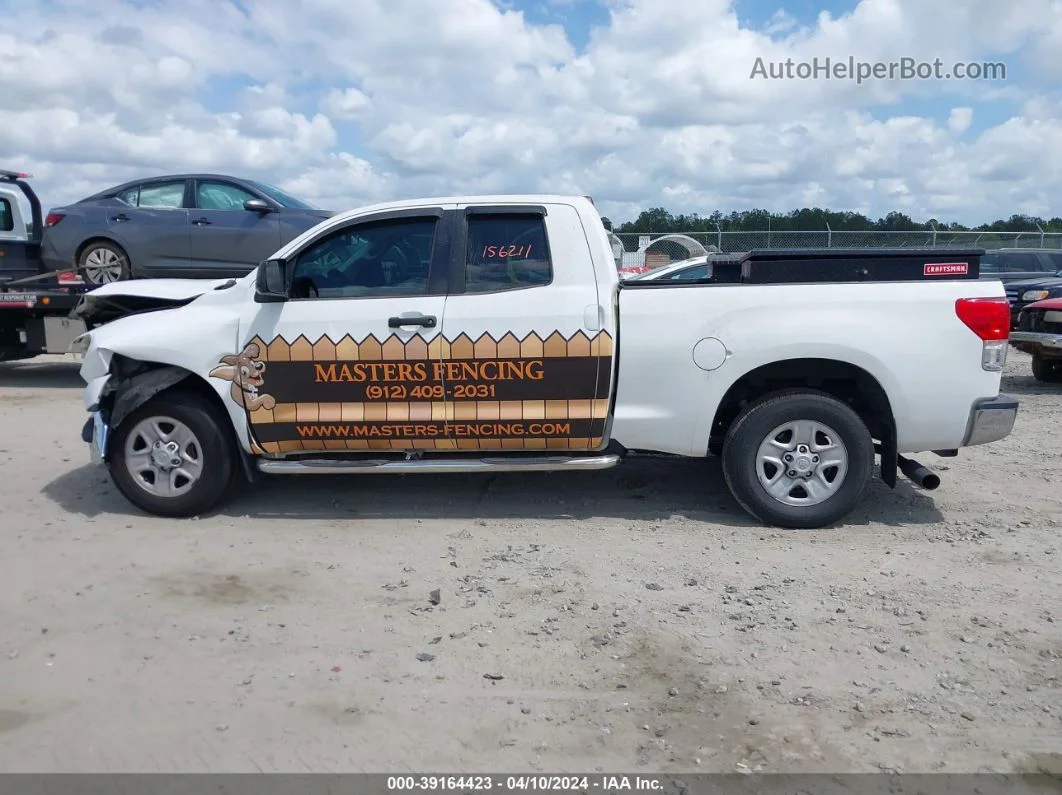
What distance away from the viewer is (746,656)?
12.8 feet

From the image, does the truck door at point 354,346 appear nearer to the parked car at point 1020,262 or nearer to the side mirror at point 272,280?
the side mirror at point 272,280

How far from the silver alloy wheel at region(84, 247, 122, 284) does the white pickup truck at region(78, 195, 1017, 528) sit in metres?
5.55

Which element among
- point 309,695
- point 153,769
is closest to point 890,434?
point 309,695

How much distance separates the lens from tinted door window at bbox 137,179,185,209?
34.7ft

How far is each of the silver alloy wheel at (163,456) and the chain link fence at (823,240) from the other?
18.2 meters

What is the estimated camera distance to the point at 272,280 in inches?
214

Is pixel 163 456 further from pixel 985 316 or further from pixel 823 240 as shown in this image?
pixel 823 240

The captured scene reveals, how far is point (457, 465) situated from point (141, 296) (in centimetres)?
257

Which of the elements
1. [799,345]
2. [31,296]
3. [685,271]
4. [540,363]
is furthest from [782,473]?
[31,296]

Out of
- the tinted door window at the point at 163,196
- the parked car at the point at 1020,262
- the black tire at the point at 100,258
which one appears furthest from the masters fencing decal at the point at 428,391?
the parked car at the point at 1020,262

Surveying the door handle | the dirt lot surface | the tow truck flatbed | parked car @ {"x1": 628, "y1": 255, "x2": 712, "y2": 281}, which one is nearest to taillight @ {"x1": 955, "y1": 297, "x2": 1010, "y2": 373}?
the dirt lot surface

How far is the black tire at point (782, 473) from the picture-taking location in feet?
17.4

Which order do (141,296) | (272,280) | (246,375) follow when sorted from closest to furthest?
1. (272,280)
2. (246,375)
3. (141,296)

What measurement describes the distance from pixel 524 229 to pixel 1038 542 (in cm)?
352
